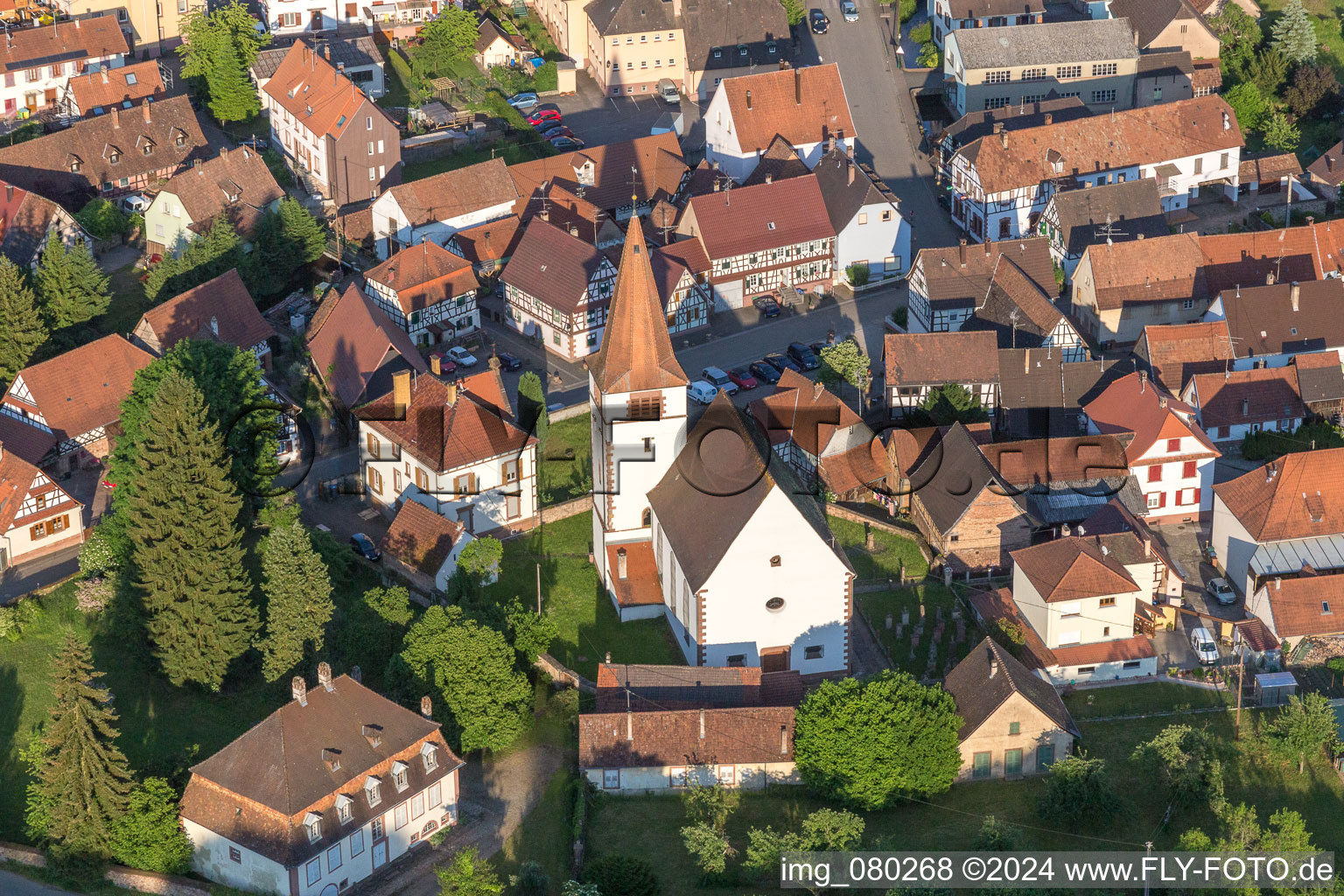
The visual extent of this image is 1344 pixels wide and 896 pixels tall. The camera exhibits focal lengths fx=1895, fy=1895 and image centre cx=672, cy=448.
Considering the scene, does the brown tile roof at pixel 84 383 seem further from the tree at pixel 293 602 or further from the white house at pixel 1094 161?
the white house at pixel 1094 161

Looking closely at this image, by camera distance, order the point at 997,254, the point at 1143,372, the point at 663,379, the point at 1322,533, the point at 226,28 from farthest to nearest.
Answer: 1. the point at 226,28
2. the point at 997,254
3. the point at 1143,372
4. the point at 1322,533
5. the point at 663,379

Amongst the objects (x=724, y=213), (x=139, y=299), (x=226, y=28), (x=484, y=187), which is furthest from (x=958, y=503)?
(x=226, y=28)

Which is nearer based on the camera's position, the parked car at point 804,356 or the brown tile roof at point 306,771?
the brown tile roof at point 306,771

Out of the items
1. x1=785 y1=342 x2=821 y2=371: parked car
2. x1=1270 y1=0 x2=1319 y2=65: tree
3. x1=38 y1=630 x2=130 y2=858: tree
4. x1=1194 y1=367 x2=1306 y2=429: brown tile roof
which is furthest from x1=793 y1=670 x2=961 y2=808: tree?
x1=1270 y1=0 x2=1319 y2=65: tree

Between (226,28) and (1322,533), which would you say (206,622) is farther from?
(226,28)

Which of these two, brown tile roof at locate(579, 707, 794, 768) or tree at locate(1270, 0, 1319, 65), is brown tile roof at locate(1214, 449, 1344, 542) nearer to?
brown tile roof at locate(579, 707, 794, 768)

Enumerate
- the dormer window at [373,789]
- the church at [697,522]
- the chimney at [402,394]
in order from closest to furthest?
the dormer window at [373,789] → the church at [697,522] → the chimney at [402,394]

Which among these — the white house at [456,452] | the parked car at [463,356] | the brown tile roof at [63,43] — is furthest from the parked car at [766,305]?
the brown tile roof at [63,43]

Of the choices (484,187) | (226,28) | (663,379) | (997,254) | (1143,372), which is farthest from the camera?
(226,28)
